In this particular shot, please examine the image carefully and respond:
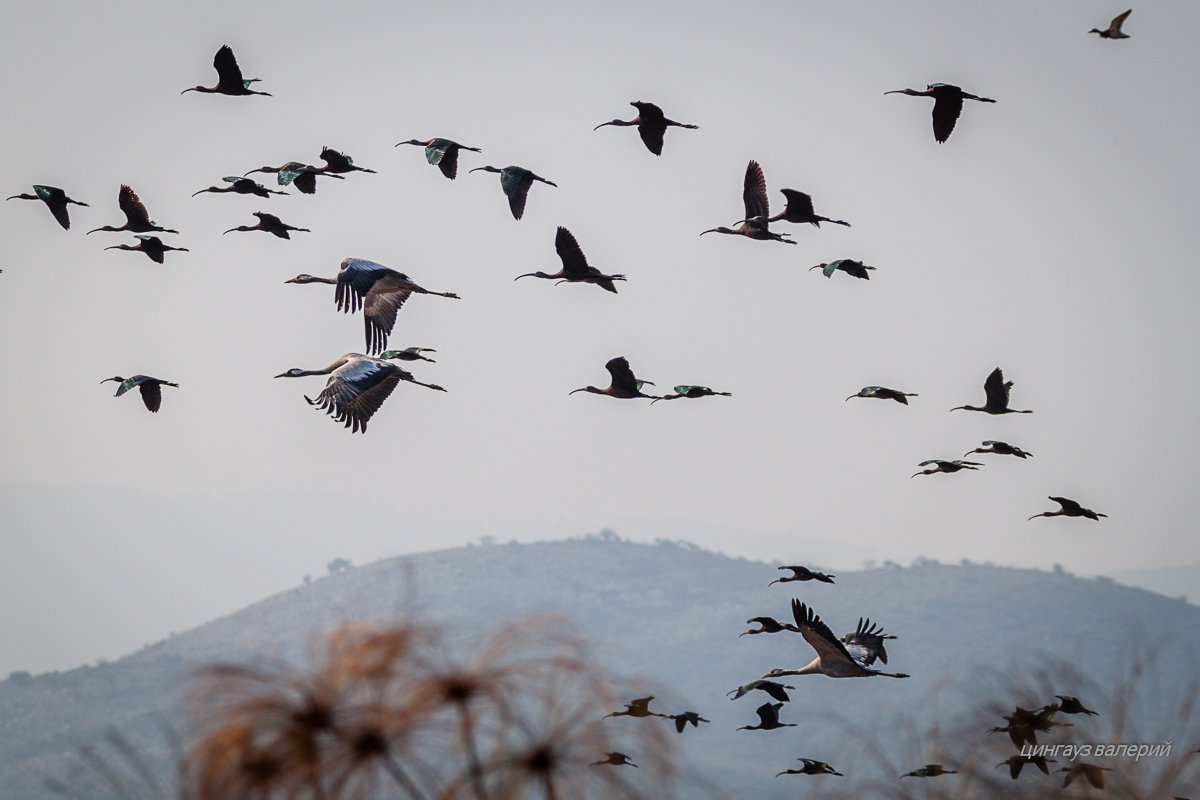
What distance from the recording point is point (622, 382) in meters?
37.0

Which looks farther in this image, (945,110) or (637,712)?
(945,110)

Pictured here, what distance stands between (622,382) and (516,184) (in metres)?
5.44

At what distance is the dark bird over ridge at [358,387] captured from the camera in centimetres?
3070

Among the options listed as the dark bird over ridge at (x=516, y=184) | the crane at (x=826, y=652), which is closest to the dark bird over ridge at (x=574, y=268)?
the dark bird over ridge at (x=516, y=184)

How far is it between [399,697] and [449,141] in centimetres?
2751

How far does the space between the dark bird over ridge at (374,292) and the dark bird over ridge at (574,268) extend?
101 inches

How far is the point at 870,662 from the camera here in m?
31.7

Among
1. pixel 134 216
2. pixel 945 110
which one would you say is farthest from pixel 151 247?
pixel 945 110

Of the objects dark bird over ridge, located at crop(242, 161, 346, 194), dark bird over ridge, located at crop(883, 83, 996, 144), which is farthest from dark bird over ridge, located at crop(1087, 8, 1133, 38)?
dark bird over ridge, located at crop(242, 161, 346, 194)

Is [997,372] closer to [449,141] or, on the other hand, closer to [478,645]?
[449,141]

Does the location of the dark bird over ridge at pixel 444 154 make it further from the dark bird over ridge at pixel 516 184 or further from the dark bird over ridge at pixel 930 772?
the dark bird over ridge at pixel 930 772

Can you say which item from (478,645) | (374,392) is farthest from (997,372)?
(478,645)

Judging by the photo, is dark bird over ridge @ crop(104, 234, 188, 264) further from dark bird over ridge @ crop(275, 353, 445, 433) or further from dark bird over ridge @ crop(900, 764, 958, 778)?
dark bird over ridge @ crop(900, 764, 958, 778)

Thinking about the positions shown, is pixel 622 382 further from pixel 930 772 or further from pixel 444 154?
pixel 930 772
